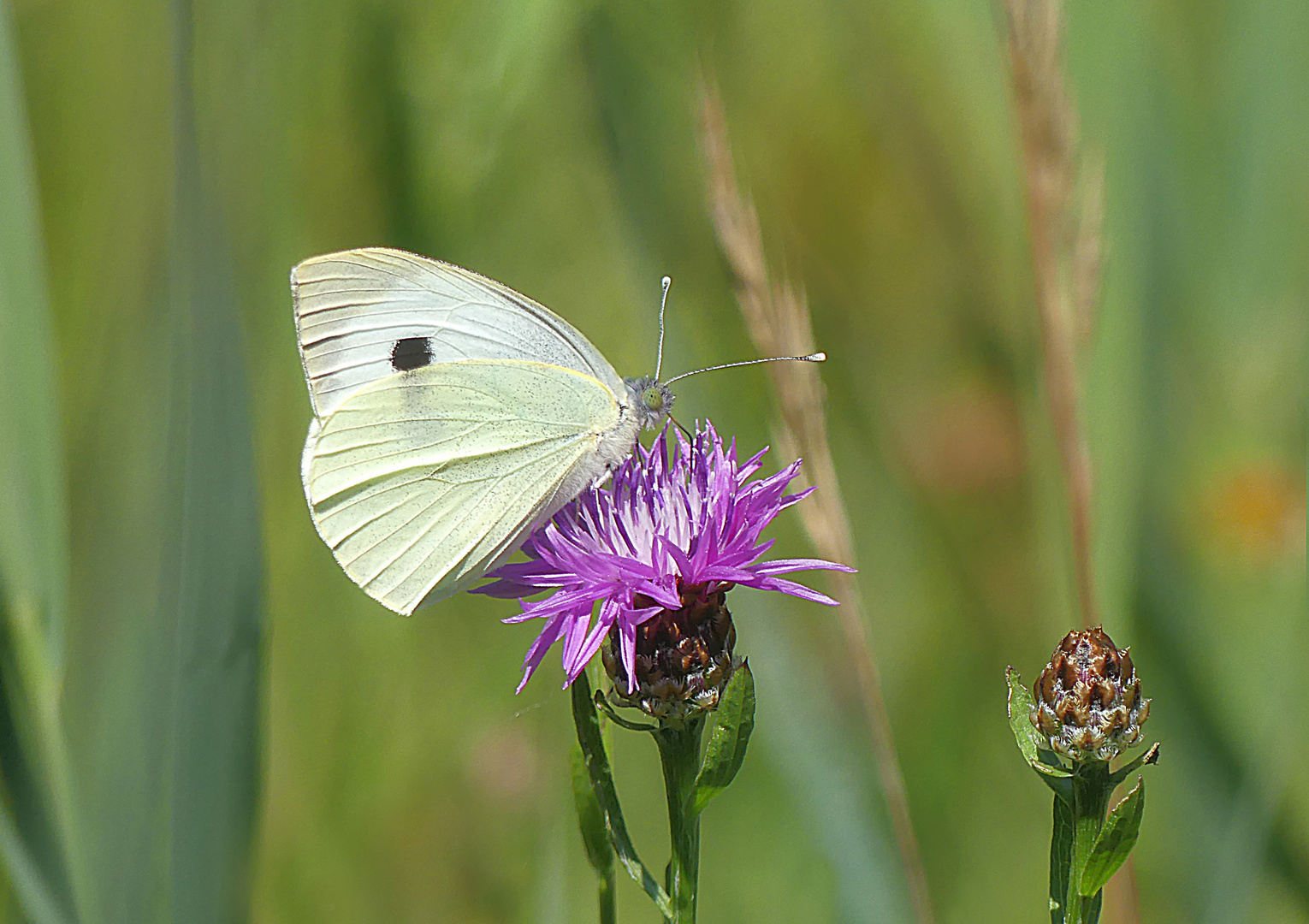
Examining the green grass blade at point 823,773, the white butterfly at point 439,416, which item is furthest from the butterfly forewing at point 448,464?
the green grass blade at point 823,773

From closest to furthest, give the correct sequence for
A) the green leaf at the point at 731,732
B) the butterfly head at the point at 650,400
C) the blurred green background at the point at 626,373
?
the green leaf at the point at 731,732 → the blurred green background at the point at 626,373 → the butterfly head at the point at 650,400

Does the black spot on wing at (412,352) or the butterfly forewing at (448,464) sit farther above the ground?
the black spot on wing at (412,352)

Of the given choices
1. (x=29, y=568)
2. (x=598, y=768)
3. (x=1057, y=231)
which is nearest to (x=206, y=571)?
(x=29, y=568)

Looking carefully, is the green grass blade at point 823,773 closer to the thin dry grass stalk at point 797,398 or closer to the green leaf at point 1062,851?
the thin dry grass stalk at point 797,398

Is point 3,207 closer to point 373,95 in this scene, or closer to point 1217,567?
point 373,95

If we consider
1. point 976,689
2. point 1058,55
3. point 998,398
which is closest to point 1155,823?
point 976,689

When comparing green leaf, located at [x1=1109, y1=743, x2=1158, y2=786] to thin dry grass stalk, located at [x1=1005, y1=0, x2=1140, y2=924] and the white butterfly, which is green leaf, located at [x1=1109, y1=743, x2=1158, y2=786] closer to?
thin dry grass stalk, located at [x1=1005, y1=0, x2=1140, y2=924]

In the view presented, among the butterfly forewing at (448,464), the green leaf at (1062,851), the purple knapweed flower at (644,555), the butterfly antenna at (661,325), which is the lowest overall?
the green leaf at (1062,851)
